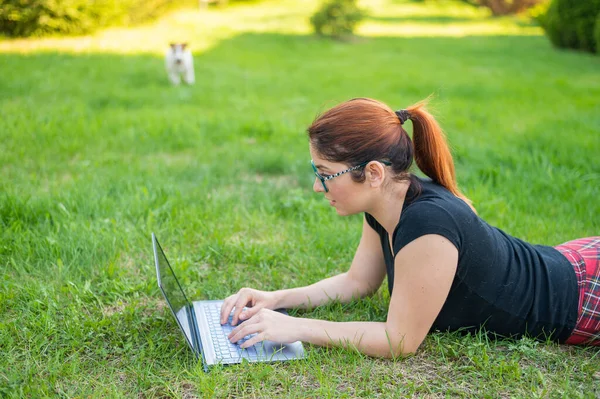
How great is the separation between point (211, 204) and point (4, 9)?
884cm

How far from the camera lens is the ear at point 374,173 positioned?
7.74 ft

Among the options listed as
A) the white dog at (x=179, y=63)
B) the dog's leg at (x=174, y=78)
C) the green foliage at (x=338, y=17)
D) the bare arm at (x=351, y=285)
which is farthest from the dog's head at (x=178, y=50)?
the green foliage at (x=338, y=17)

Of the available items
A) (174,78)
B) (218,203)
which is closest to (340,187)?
(218,203)

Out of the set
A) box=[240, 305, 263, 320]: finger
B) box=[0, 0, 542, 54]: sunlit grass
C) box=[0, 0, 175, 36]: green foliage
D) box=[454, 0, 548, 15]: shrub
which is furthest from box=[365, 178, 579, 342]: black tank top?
box=[454, 0, 548, 15]: shrub

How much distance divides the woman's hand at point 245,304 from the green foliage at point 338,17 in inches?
497

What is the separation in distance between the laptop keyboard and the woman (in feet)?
0.16

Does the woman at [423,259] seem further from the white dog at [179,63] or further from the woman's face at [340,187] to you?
the white dog at [179,63]

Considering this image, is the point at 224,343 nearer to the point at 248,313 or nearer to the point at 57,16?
the point at 248,313

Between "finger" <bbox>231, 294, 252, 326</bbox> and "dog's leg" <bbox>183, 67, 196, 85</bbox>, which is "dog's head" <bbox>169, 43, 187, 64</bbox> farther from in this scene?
"finger" <bbox>231, 294, 252, 326</bbox>

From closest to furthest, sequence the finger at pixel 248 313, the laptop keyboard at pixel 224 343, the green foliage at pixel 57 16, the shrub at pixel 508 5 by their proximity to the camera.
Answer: the laptop keyboard at pixel 224 343
the finger at pixel 248 313
the green foliage at pixel 57 16
the shrub at pixel 508 5

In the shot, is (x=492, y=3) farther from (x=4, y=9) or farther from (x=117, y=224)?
(x=117, y=224)

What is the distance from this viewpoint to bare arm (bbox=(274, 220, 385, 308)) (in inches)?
117

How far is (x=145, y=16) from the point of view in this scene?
15.0 metres

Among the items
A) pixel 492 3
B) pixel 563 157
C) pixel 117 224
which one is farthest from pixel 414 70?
pixel 492 3
